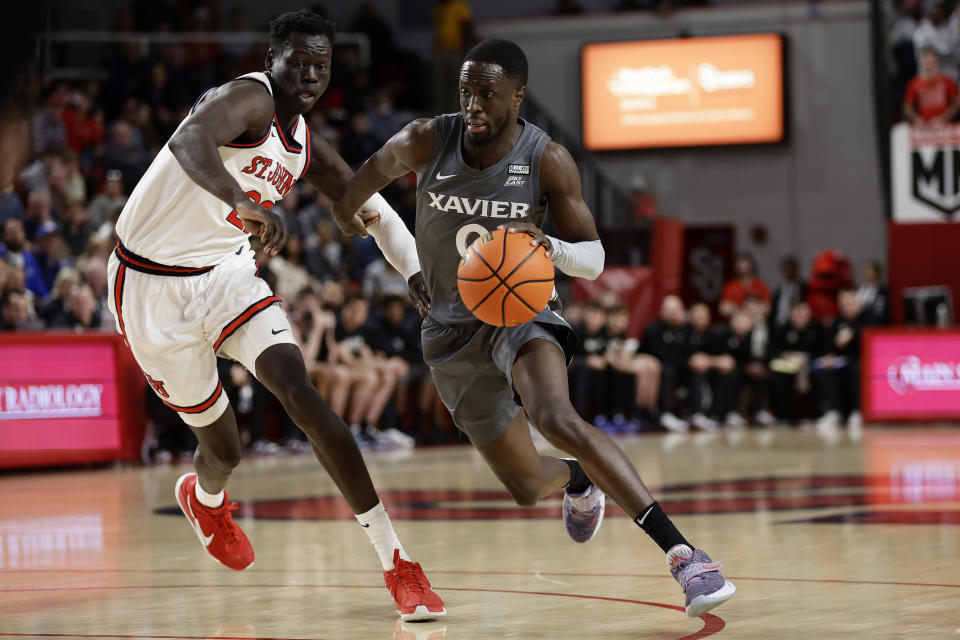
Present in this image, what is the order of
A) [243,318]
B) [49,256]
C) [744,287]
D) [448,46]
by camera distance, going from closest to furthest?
[243,318] < [49,256] < [744,287] < [448,46]

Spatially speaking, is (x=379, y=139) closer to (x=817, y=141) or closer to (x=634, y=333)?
(x=634, y=333)

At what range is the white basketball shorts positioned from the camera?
17.1 feet

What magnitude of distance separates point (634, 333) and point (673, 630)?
14.6 metres

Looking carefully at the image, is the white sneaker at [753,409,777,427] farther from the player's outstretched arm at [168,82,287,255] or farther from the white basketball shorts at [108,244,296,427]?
the player's outstretched arm at [168,82,287,255]

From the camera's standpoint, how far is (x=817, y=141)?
2192 cm

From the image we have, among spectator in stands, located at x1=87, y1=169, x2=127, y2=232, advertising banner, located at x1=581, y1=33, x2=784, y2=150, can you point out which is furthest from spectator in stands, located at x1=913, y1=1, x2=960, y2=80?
spectator in stands, located at x1=87, y1=169, x2=127, y2=232

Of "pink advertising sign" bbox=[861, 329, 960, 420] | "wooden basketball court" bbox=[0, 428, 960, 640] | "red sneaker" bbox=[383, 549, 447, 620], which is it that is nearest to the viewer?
"wooden basketball court" bbox=[0, 428, 960, 640]

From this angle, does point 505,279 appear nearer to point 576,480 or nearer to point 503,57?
point 503,57

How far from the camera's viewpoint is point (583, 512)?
5.84m

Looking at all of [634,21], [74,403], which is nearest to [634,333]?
[634,21]

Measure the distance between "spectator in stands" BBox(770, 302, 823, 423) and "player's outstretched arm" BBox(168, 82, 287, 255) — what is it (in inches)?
501

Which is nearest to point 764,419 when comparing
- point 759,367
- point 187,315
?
point 759,367

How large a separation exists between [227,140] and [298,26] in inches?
22.8

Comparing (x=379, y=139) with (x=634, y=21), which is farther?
(x=634, y=21)
